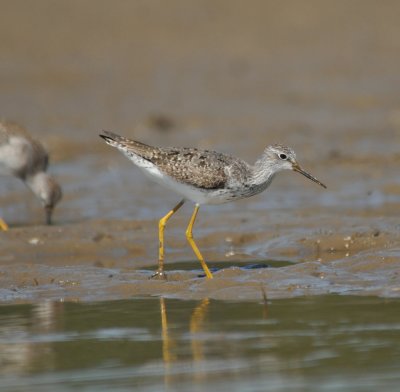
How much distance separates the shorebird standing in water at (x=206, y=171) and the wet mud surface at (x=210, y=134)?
71 cm

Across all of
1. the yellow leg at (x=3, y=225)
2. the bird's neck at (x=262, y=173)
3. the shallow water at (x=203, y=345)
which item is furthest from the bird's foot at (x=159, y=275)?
the yellow leg at (x=3, y=225)

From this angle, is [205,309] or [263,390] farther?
[205,309]

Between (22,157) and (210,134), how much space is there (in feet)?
14.2

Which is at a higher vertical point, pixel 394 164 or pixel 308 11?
pixel 308 11

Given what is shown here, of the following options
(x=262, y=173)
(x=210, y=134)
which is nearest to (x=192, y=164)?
(x=262, y=173)

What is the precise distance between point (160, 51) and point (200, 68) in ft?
3.24

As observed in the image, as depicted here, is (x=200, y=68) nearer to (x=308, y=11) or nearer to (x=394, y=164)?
(x=308, y=11)

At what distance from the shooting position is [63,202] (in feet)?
46.7

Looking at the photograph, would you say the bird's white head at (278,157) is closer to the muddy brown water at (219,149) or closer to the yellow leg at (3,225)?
the muddy brown water at (219,149)

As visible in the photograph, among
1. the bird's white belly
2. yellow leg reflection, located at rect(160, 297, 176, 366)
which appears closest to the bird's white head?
the bird's white belly

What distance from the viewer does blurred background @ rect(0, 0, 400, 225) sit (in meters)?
15.6

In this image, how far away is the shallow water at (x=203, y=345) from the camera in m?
6.62

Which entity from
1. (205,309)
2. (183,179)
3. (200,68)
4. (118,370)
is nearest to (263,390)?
(118,370)

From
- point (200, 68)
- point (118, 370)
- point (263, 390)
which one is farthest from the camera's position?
point (200, 68)
